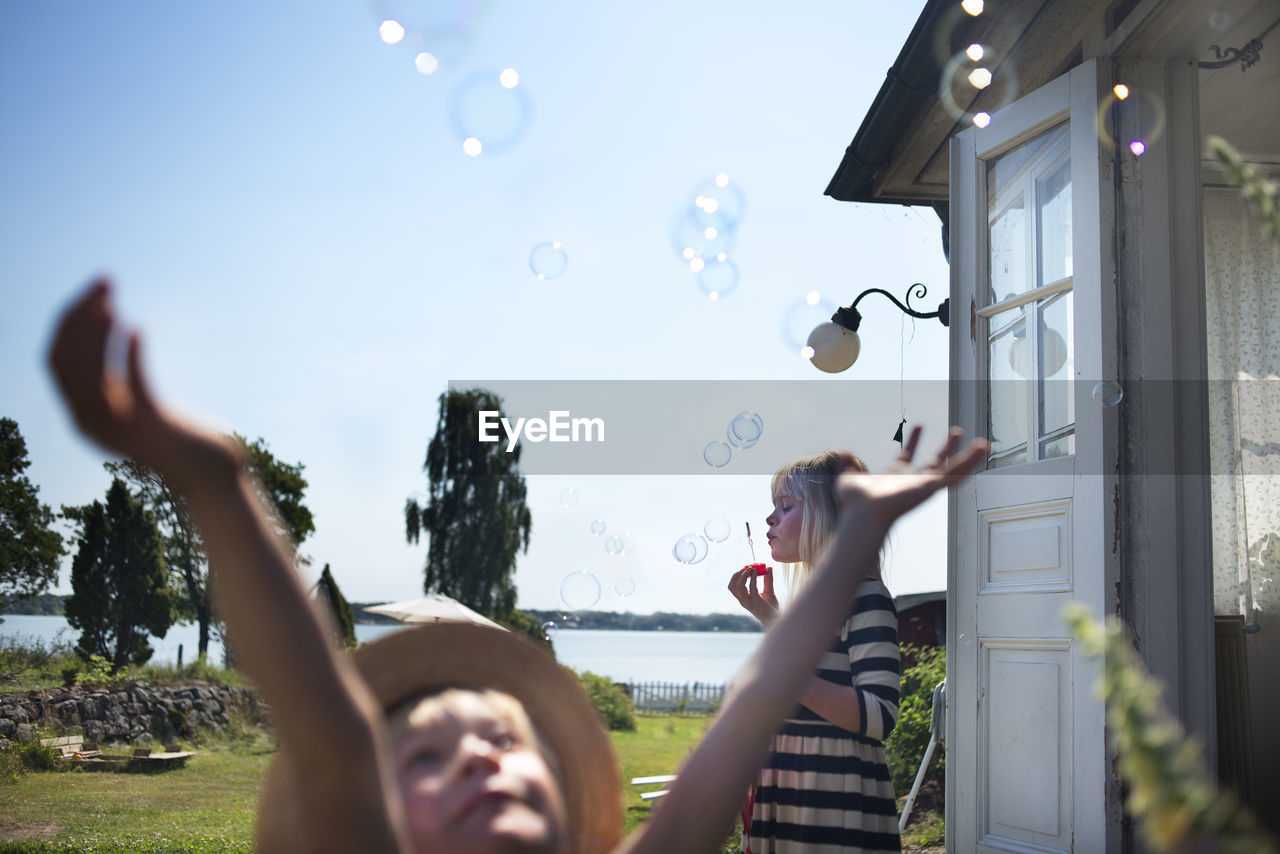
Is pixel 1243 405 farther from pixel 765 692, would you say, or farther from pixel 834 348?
pixel 765 692

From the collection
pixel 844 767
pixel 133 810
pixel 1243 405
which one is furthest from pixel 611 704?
pixel 844 767

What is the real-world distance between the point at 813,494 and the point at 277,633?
6.22 feet

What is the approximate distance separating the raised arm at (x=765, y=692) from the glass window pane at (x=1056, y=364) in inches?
105

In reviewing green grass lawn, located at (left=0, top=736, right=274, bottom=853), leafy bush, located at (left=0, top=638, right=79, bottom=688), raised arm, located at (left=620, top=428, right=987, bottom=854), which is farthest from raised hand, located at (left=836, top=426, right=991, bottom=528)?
leafy bush, located at (left=0, top=638, right=79, bottom=688)

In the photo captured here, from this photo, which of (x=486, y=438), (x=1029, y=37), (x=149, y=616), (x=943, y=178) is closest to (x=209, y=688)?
(x=149, y=616)

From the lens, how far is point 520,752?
2.75ft

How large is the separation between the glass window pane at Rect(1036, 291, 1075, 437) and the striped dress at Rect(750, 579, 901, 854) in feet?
4.75

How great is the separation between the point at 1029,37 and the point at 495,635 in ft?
11.6

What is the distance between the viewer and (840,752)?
2100 millimetres

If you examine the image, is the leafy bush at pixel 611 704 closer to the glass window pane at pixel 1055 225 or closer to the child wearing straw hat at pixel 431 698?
the glass window pane at pixel 1055 225

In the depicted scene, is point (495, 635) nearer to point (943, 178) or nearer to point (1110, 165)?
point (1110, 165)

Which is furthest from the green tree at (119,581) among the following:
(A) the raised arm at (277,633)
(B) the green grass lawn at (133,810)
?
(A) the raised arm at (277,633)

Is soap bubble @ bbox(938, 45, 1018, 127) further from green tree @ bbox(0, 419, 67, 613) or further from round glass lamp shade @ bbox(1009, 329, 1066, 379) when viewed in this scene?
green tree @ bbox(0, 419, 67, 613)

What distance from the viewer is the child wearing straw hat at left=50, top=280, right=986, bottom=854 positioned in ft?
1.71
